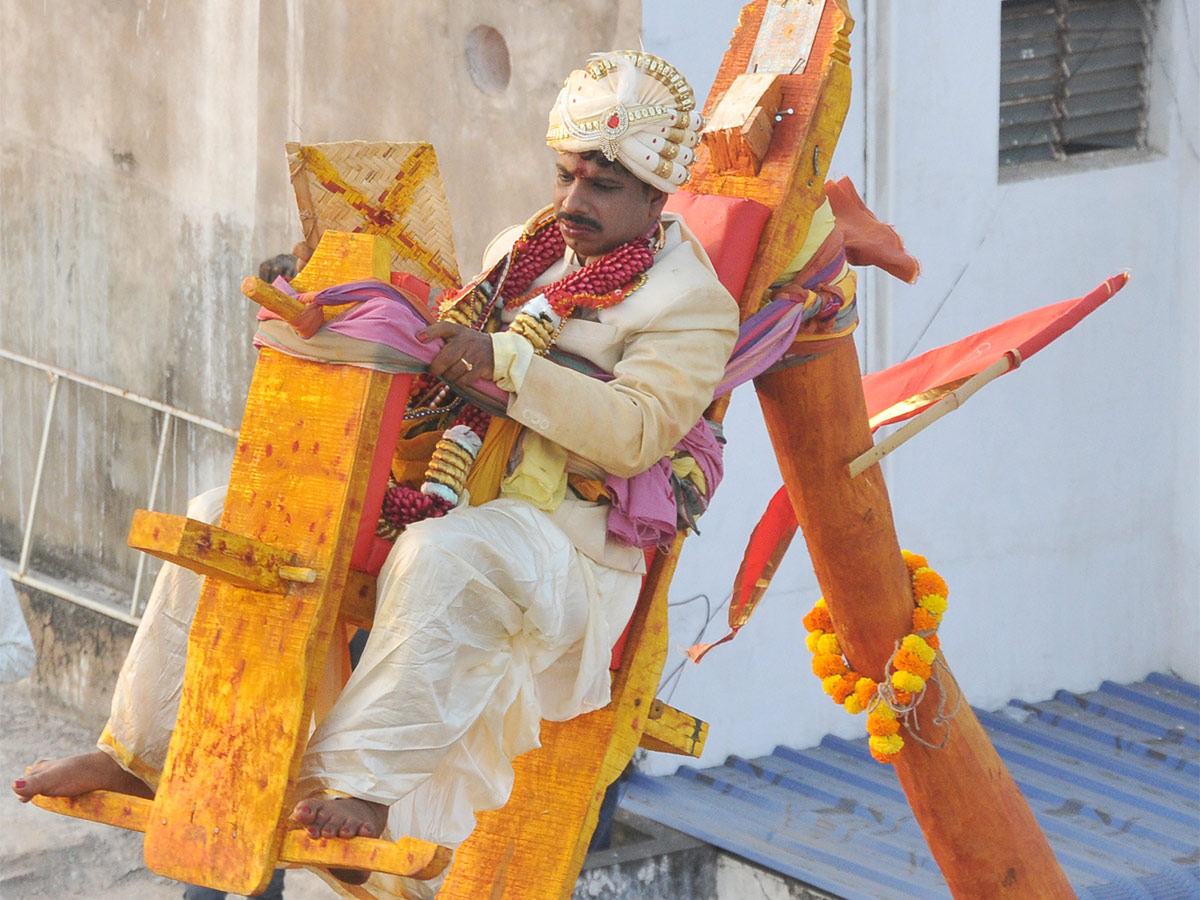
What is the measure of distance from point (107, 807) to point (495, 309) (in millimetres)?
1143

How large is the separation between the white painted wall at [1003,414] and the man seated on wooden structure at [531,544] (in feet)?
7.85

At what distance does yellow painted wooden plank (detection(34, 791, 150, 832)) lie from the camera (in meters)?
2.92

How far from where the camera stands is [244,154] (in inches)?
247

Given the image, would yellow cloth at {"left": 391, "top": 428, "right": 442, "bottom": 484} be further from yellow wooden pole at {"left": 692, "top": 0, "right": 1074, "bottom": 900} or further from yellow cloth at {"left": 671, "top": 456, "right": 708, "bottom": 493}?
yellow wooden pole at {"left": 692, "top": 0, "right": 1074, "bottom": 900}

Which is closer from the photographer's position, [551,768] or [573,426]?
[573,426]

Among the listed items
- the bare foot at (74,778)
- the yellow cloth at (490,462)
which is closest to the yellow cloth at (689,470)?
the yellow cloth at (490,462)

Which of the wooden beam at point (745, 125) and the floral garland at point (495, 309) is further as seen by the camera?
the wooden beam at point (745, 125)

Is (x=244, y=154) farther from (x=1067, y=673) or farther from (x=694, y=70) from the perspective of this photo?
(x=1067, y=673)

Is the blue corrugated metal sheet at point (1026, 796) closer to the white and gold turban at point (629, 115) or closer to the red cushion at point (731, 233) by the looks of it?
the red cushion at point (731, 233)

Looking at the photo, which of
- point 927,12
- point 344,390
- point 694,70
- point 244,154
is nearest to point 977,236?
point 927,12

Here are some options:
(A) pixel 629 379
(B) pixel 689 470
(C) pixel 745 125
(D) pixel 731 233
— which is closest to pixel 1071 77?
(C) pixel 745 125

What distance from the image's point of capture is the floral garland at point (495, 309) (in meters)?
3.11

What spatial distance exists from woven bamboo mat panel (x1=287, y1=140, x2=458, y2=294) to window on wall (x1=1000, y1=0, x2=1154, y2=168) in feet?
12.3

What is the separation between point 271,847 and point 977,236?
432cm
